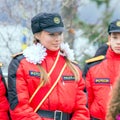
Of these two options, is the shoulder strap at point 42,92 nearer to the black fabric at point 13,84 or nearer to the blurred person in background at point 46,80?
the blurred person in background at point 46,80

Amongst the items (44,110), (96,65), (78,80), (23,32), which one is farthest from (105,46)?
(23,32)

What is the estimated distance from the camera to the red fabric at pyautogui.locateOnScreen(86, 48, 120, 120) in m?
5.30

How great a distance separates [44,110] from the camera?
4543 millimetres

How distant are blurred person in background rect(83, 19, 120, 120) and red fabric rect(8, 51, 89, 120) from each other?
56 cm

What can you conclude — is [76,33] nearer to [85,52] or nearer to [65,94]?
[85,52]

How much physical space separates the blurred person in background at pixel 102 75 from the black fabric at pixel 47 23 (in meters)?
0.84

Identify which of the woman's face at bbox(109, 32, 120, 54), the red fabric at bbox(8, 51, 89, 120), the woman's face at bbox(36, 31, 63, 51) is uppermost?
the woman's face at bbox(36, 31, 63, 51)

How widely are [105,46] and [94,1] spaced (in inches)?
148

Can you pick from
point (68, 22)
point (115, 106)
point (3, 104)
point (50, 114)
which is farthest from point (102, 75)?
point (68, 22)

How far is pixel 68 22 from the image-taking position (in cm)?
923

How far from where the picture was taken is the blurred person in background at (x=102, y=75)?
5.30 m

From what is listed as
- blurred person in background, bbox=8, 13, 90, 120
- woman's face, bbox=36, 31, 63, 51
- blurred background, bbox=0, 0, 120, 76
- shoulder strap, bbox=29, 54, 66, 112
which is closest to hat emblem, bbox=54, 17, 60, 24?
blurred person in background, bbox=8, 13, 90, 120

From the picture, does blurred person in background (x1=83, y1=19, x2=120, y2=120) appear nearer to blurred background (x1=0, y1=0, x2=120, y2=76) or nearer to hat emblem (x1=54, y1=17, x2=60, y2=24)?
hat emblem (x1=54, y1=17, x2=60, y2=24)

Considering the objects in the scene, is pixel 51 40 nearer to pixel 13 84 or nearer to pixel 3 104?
pixel 13 84
